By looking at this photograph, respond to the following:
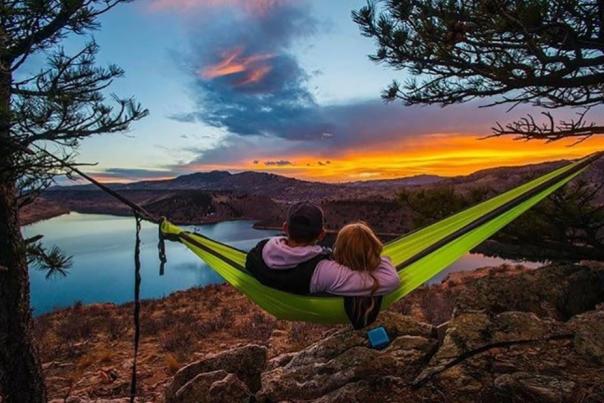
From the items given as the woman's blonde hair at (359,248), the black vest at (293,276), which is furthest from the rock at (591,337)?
the black vest at (293,276)

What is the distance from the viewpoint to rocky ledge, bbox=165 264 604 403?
245 cm

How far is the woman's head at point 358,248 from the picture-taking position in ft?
7.39

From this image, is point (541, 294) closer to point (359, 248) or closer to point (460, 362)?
point (460, 362)

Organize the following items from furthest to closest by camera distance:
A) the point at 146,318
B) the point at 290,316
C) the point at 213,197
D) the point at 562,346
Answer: the point at 213,197, the point at 146,318, the point at 562,346, the point at 290,316

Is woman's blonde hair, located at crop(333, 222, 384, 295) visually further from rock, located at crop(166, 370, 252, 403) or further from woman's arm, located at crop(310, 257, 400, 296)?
rock, located at crop(166, 370, 252, 403)

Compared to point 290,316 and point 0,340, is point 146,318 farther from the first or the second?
point 290,316

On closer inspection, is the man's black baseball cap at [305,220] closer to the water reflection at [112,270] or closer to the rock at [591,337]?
the rock at [591,337]

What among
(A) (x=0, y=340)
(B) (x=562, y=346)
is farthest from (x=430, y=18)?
(A) (x=0, y=340)

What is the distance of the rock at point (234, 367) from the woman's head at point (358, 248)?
1.70 m

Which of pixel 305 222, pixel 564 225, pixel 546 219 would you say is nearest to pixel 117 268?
pixel 546 219

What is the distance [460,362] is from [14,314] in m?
3.61

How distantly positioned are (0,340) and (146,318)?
5.63 metres

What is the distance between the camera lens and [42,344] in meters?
7.03

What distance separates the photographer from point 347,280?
229cm
